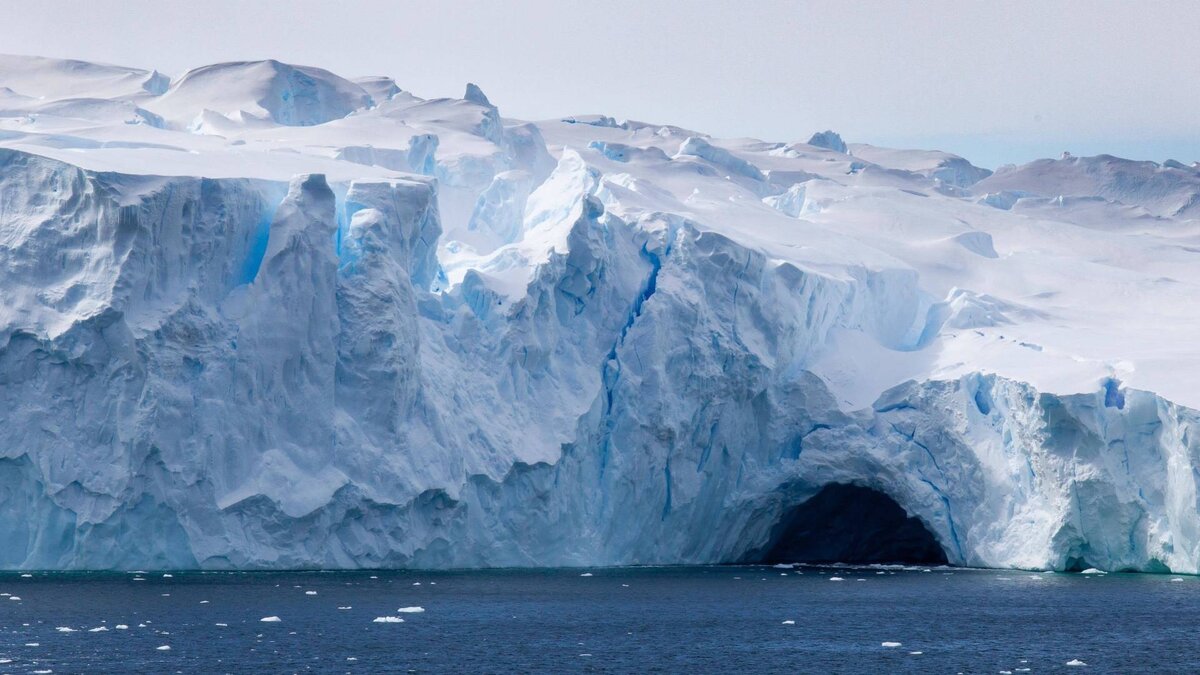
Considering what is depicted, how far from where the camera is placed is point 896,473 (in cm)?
3038

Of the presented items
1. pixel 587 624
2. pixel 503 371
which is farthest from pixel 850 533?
pixel 587 624

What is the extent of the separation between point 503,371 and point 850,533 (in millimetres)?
8983

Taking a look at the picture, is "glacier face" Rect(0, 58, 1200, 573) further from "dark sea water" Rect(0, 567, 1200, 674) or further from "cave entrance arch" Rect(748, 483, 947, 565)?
"dark sea water" Rect(0, 567, 1200, 674)

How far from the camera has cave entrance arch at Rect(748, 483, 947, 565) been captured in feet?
107

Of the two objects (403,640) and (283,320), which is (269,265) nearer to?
(283,320)

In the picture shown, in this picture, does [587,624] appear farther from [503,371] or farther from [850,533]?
[850,533]

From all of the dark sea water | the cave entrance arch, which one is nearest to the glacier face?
the cave entrance arch

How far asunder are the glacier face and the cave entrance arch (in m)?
1.05

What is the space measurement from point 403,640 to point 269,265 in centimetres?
952

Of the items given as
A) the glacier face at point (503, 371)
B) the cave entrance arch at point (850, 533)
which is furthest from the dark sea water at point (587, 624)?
the cave entrance arch at point (850, 533)

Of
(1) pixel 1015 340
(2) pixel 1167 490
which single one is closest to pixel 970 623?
(2) pixel 1167 490

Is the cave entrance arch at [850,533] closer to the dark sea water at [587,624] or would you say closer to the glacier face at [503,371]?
the glacier face at [503,371]

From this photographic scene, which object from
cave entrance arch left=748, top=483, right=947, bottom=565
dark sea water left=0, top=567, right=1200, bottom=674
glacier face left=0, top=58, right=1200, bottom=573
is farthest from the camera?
cave entrance arch left=748, top=483, right=947, bottom=565

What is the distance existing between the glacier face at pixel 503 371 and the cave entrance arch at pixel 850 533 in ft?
3.46
